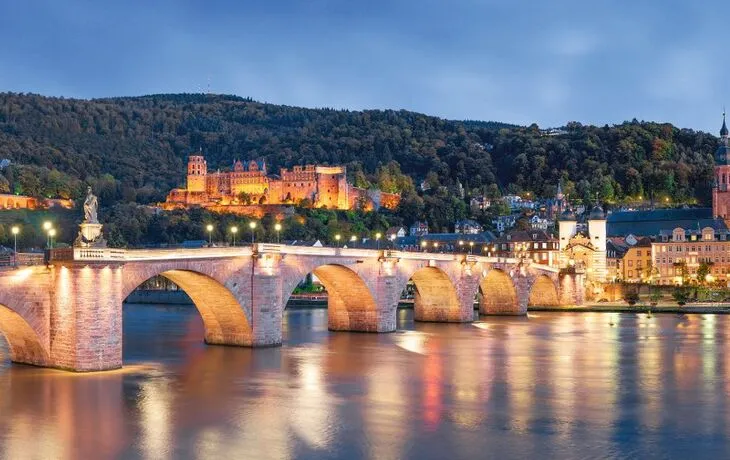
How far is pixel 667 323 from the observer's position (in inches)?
2522

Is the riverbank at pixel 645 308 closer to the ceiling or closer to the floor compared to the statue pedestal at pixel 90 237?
closer to the floor

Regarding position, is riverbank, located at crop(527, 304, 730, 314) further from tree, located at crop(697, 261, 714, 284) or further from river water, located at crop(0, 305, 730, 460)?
river water, located at crop(0, 305, 730, 460)

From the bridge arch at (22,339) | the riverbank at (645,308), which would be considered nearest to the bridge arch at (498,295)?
the riverbank at (645,308)

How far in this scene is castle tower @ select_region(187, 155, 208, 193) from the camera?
172 metres

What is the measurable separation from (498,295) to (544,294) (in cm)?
1174

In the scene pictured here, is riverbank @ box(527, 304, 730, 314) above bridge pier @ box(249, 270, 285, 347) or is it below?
below

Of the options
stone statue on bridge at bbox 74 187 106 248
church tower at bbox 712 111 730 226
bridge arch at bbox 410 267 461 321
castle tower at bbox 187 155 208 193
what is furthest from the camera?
castle tower at bbox 187 155 208 193

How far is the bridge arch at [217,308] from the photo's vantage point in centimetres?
3900

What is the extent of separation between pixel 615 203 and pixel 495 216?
2041cm

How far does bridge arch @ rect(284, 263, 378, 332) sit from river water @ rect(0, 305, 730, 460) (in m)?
4.40

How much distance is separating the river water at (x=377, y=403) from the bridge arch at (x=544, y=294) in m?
35.5

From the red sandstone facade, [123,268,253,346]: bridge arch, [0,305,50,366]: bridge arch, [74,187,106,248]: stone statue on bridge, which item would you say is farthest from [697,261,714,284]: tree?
[0,305,50,366]: bridge arch

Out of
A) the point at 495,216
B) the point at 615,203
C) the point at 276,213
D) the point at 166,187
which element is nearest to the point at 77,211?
the point at 276,213

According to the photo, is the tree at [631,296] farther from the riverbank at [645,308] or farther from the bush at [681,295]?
the bush at [681,295]
